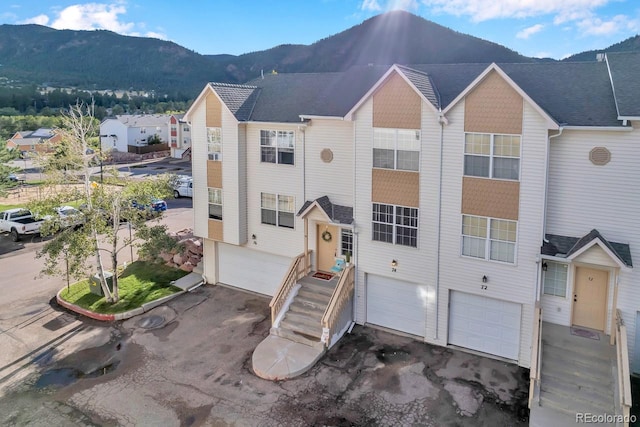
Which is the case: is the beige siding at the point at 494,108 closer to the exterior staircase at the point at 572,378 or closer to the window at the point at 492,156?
Result: the window at the point at 492,156

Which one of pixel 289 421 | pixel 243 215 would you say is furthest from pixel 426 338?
pixel 243 215

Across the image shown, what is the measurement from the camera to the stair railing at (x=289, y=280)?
17.3 metres

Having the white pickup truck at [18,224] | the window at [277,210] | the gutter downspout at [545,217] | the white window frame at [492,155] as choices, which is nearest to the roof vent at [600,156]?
the gutter downspout at [545,217]

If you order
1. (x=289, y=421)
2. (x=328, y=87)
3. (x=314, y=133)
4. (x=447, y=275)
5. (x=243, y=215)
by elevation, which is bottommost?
(x=289, y=421)

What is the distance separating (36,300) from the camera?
68.1 feet

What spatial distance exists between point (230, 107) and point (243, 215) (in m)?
4.60

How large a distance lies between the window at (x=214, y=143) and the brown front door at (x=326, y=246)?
5605mm

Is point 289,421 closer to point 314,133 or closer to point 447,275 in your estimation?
point 447,275

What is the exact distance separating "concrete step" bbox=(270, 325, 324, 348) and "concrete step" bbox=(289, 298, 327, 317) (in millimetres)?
912

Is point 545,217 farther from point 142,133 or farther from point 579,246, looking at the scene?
point 142,133

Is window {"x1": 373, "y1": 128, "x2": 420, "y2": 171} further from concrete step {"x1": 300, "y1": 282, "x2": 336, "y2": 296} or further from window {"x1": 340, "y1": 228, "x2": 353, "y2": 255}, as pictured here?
concrete step {"x1": 300, "y1": 282, "x2": 336, "y2": 296}

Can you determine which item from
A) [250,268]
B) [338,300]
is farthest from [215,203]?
[338,300]

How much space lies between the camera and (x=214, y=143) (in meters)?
20.5

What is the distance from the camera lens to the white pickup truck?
29.8 metres
